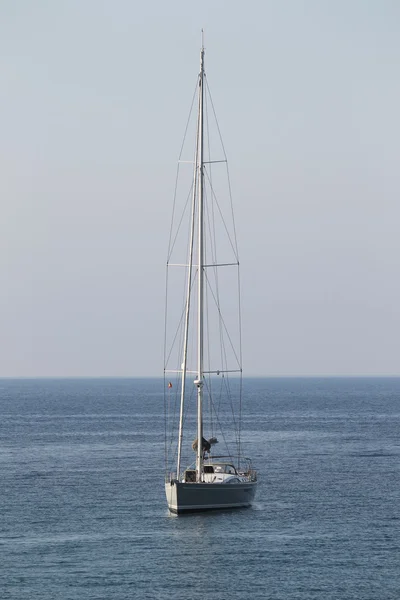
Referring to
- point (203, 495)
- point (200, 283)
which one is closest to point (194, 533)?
point (203, 495)

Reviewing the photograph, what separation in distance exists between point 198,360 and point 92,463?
37053mm

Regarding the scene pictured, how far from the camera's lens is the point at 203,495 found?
249 feet

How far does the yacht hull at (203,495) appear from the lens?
7512 centimetres

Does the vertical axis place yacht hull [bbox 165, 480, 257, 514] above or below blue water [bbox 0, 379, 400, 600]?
above

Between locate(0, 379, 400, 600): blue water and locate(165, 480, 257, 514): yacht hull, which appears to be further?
locate(165, 480, 257, 514): yacht hull

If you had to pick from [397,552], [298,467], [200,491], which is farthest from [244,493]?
[298,467]

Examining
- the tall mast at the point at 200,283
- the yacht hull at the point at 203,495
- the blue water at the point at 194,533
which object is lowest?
the blue water at the point at 194,533

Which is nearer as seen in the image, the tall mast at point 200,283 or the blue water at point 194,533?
the blue water at point 194,533

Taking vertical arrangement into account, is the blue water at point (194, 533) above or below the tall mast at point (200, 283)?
below

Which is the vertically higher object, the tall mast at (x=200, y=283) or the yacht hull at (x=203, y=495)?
the tall mast at (x=200, y=283)

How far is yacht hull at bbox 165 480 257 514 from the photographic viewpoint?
75.1m

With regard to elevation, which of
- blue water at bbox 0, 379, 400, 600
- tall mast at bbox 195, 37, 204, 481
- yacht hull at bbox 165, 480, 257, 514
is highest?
tall mast at bbox 195, 37, 204, 481

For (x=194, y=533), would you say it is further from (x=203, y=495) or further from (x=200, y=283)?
(x=200, y=283)

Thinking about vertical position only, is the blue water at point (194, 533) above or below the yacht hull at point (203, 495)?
below
